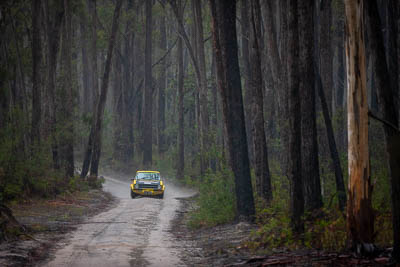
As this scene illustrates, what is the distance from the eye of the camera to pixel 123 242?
1238cm

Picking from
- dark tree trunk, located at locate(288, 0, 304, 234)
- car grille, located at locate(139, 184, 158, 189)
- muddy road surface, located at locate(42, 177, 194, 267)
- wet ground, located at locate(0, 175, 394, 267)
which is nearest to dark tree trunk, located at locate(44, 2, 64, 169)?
car grille, located at locate(139, 184, 158, 189)

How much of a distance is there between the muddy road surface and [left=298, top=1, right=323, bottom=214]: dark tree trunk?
10.9ft

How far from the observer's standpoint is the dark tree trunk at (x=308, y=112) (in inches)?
504

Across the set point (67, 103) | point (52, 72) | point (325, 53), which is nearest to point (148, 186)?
point (67, 103)

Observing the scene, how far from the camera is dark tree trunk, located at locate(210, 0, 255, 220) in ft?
50.3

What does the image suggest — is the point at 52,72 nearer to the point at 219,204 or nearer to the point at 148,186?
the point at 148,186

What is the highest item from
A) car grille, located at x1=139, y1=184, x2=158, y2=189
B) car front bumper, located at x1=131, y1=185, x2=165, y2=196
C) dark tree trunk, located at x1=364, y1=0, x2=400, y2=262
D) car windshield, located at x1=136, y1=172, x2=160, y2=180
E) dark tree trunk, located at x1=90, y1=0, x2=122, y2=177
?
dark tree trunk, located at x1=90, y1=0, x2=122, y2=177

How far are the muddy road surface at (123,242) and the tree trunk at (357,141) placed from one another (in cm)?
339

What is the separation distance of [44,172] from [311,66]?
1411 cm

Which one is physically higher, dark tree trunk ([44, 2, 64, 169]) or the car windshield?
dark tree trunk ([44, 2, 64, 169])

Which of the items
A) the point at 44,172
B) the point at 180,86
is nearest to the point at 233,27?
the point at 44,172

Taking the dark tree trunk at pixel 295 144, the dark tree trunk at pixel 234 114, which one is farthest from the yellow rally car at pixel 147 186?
the dark tree trunk at pixel 295 144

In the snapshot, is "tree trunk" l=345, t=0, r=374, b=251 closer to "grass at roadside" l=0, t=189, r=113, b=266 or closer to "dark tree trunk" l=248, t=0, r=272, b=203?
→ "grass at roadside" l=0, t=189, r=113, b=266

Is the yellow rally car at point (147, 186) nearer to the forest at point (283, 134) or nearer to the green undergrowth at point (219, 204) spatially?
the forest at point (283, 134)
